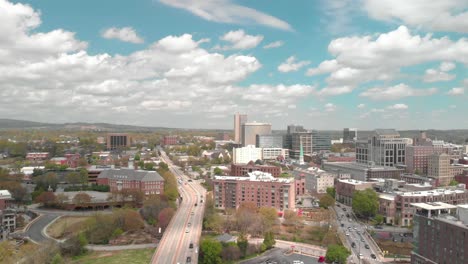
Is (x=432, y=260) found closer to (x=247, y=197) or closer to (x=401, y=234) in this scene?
(x=401, y=234)

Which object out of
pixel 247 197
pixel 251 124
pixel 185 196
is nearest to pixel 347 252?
pixel 247 197

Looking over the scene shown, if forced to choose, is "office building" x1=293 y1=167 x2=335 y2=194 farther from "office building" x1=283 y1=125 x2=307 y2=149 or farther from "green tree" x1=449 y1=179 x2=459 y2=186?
"office building" x1=283 y1=125 x2=307 y2=149

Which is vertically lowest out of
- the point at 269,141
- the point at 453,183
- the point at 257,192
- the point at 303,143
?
the point at 257,192

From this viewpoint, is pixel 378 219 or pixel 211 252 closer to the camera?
pixel 211 252

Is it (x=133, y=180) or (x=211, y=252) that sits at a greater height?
(x=133, y=180)

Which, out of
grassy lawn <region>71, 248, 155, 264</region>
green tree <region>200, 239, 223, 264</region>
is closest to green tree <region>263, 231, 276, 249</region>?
green tree <region>200, 239, 223, 264</region>

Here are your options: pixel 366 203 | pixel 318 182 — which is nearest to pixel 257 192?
pixel 366 203

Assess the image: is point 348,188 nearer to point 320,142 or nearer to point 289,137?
point 320,142

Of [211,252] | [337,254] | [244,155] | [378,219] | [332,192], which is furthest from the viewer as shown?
[244,155]
